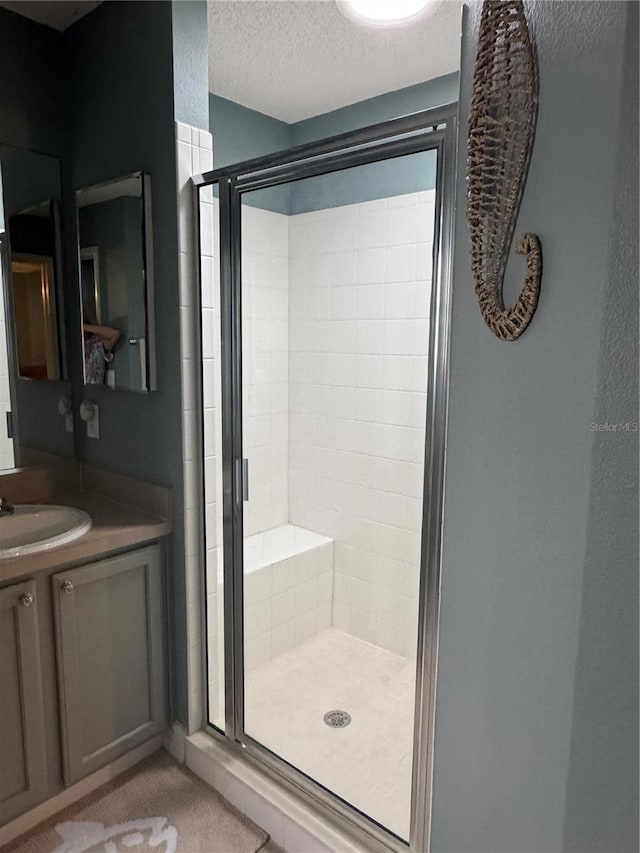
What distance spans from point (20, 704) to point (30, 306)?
134 cm

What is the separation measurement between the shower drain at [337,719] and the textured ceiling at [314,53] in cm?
253

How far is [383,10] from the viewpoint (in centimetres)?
A: 168

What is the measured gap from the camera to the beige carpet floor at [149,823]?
1687 mm

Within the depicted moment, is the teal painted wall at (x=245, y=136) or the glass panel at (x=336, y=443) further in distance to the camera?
the teal painted wall at (x=245, y=136)

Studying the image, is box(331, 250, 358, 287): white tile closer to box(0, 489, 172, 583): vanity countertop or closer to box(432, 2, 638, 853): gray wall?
box(0, 489, 172, 583): vanity countertop

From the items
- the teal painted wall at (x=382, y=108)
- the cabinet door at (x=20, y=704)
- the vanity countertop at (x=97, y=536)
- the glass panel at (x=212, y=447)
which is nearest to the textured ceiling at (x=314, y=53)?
the teal painted wall at (x=382, y=108)

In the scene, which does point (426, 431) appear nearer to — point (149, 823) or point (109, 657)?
point (109, 657)

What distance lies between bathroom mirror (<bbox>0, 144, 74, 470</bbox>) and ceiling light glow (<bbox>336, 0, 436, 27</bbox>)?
3.84 feet

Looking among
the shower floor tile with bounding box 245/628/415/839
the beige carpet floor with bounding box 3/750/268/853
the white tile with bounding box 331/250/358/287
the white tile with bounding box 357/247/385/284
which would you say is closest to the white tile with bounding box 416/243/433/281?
the white tile with bounding box 357/247/385/284

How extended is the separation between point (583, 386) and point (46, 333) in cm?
194

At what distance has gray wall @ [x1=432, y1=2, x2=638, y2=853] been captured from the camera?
899 mm

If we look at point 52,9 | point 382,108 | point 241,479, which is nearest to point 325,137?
point 382,108

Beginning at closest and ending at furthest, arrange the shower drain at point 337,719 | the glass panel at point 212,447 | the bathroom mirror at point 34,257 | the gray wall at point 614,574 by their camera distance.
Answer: the gray wall at point 614,574
the glass panel at point 212,447
the bathroom mirror at point 34,257
the shower drain at point 337,719

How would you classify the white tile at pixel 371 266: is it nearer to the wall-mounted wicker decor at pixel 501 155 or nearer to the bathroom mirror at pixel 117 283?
the bathroom mirror at pixel 117 283
